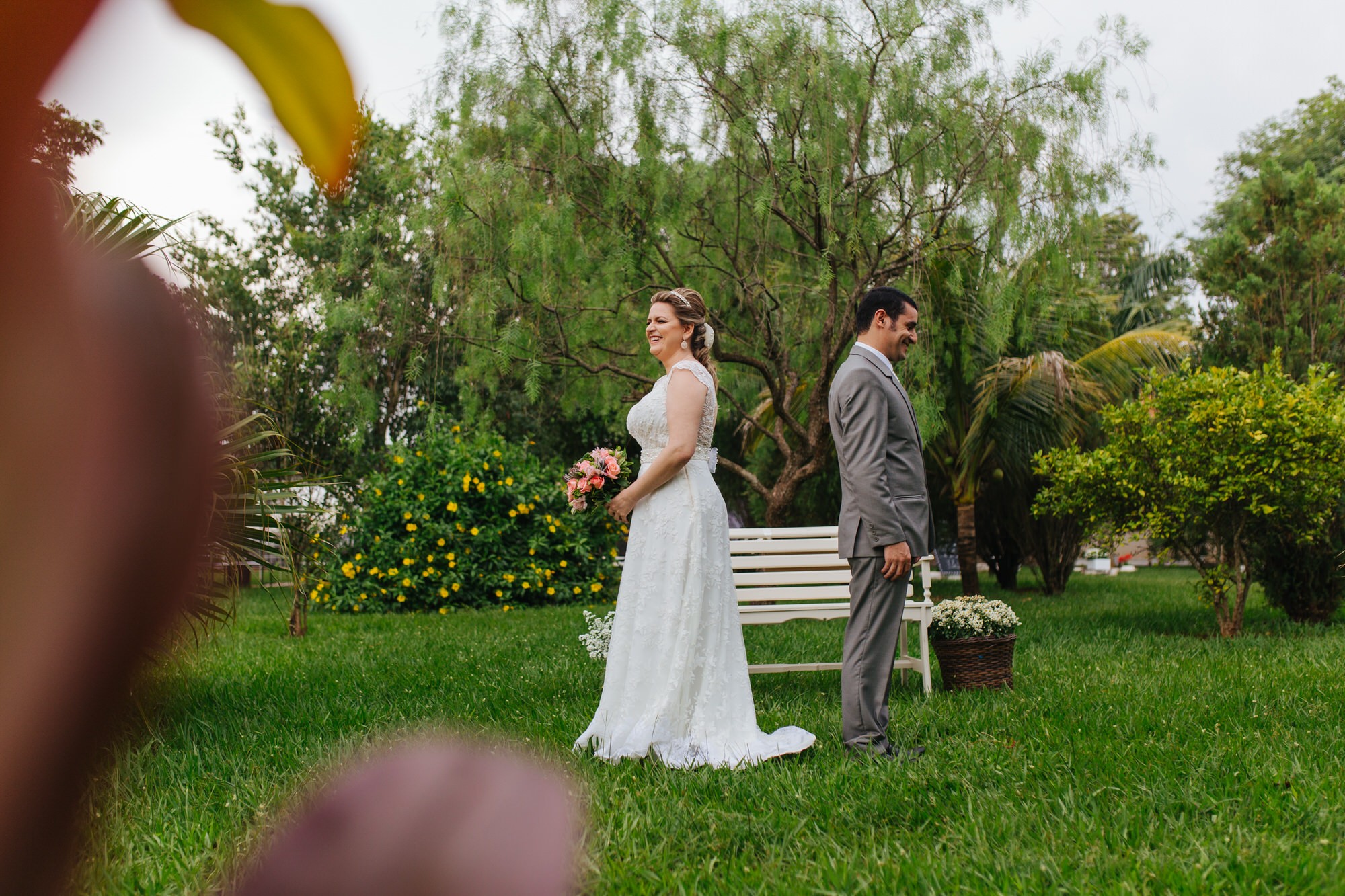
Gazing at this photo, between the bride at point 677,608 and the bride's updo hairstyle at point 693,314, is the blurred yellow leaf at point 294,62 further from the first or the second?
the bride's updo hairstyle at point 693,314

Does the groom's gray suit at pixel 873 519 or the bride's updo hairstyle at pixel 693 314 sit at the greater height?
the bride's updo hairstyle at pixel 693 314

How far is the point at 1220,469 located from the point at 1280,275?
363 centimetres

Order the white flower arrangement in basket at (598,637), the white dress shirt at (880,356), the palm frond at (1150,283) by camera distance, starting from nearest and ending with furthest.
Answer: the white dress shirt at (880,356), the white flower arrangement in basket at (598,637), the palm frond at (1150,283)

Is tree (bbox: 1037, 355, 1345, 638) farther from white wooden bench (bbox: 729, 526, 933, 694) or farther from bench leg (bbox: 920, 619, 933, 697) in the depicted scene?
bench leg (bbox: 920, 619, 933, 697)

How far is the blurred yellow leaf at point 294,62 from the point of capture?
0.20m

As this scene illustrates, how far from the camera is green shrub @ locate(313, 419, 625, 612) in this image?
35.8 feet

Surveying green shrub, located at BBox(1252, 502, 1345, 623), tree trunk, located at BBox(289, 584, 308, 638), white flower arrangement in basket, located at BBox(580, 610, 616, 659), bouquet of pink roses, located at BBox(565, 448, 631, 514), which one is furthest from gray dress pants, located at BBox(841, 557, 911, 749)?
green shrub, located at BBox(1252, 502, 1345, 623)

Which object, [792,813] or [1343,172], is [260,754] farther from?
[1343,172]

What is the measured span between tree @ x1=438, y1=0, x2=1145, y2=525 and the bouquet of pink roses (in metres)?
3.50

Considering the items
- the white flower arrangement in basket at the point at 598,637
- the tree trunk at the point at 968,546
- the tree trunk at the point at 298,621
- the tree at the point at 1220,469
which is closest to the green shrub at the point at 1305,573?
the tree at the point at 1220,469

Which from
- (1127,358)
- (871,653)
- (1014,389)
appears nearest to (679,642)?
(871,653)

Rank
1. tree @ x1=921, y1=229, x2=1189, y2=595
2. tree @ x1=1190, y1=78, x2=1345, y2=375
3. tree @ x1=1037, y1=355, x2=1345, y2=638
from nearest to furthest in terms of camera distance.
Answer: tree @ x1=1037, y1=355, x2=1345, y2=638 < tree @ x1=1190, y1=78, x2=1345, y2=375 < tree @ x1=921, y1=229, x2=1189, y2=595

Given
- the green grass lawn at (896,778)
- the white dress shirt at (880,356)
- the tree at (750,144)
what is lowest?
the green grass lawn at (896,778)

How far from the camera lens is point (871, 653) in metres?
3.74
